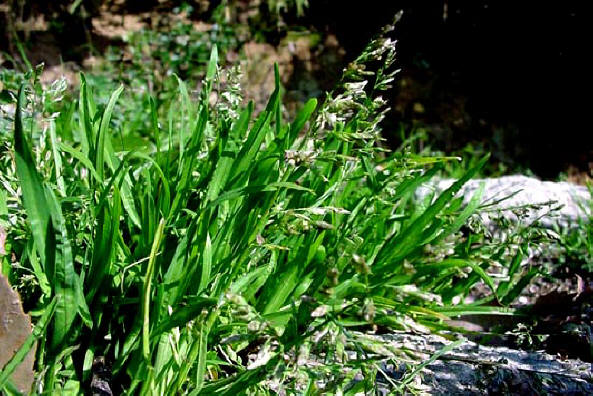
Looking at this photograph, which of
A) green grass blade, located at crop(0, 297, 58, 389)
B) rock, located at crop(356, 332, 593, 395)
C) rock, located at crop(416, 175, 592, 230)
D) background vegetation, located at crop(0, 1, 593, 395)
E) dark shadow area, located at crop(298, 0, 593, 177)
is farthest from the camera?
dark shadow area, located at crop(298, 0, 593, 177)

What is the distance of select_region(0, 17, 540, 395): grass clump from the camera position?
5.55ft

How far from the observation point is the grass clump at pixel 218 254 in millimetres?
1692

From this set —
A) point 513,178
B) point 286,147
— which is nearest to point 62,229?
point 286,147

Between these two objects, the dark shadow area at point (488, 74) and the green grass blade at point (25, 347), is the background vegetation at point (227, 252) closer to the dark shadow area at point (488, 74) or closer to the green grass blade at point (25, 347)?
the green grass blade at point (25, 347)

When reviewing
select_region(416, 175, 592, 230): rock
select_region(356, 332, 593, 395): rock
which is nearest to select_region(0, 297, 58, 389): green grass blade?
select_region(356, 332, 593, 395): rock

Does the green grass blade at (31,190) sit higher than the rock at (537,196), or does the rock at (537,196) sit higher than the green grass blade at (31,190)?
the green grass blade at (31,190)

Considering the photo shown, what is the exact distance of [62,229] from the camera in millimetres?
1721

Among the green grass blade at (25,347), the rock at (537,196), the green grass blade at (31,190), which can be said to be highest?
the green grass blade at (31,190)

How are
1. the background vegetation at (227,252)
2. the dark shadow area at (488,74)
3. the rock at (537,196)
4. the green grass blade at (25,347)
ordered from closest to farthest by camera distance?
1. the green grass blade at (25,347)
2. the background vegetation at (227,252)
3. the rock at (537,196)
4. the dark shadow area at (488,74)

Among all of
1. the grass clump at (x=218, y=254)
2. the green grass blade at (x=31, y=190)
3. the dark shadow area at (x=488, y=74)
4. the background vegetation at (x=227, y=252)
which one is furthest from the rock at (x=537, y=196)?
the green grass blade at (x=31, y=190)

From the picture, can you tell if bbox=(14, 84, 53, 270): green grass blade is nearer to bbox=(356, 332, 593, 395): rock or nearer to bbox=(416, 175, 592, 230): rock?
bbox=(356, 332, 593, 395): rock

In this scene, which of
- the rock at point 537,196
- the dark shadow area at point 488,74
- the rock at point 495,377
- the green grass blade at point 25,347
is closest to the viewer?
the green grass blade at point 25,347

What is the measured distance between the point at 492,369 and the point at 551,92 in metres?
3.53

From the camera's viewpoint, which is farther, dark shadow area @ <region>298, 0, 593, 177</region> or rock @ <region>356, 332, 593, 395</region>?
dark shadow area @ <region>298, 0, 593, 177</region>
